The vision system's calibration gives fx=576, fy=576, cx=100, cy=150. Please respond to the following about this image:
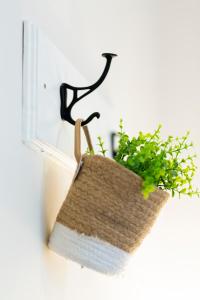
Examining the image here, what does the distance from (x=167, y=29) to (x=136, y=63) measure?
0.26 meters

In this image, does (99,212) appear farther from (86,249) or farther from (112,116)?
(112,116)

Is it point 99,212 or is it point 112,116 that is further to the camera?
point 112,116

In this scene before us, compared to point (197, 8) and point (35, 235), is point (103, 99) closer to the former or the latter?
point (35, 235)

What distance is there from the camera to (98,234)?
71cm

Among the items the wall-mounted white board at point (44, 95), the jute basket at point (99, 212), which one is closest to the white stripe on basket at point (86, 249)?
the jute basket at point (99, 212)

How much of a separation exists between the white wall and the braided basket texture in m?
0.04

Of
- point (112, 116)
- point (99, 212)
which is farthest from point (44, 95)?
point (112, 116)

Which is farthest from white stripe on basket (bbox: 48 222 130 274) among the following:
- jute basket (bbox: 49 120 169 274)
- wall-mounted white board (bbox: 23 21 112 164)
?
wall-mounted white board (bbox: 23 21 112 164)

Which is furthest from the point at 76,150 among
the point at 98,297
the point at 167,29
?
the point at 167,29

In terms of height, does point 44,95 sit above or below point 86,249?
above

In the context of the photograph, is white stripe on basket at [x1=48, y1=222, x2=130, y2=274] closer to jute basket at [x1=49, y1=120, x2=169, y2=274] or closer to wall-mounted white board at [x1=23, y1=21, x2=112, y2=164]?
jute basket at [x1=49, y1=120, x2=169, y2=274]

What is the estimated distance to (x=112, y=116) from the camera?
1190 millimetres

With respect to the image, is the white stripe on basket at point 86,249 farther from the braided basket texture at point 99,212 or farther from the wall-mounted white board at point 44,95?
the wall-mounted white board at point 44,95

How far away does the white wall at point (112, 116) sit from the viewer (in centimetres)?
64
